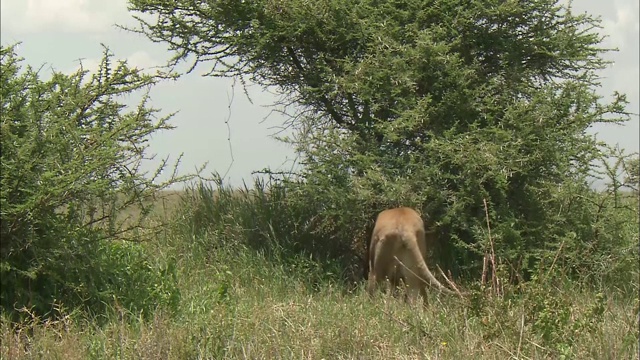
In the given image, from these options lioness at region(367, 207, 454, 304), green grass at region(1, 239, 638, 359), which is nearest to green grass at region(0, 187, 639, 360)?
green grass at region(1, 239, 638, 359)

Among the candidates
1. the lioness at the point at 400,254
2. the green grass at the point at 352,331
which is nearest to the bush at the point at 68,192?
the green grass at the point at 352,331

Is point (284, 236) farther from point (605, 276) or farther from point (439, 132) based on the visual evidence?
point (605, 276)

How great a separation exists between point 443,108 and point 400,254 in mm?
1923

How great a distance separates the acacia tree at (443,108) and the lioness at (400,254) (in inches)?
26.5

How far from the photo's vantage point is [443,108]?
9289 millimetres

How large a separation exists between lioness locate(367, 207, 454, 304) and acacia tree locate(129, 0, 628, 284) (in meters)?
0.67

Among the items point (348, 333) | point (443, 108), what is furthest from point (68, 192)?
point (443, 108)

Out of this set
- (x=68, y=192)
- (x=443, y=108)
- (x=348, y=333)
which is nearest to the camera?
(x=348, y=333)

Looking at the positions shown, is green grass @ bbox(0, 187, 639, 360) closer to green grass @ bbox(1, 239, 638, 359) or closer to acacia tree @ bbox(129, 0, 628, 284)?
green grass @ bbox(1, 239, 638, 359)

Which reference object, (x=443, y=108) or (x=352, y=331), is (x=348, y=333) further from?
(x=443, y=108)

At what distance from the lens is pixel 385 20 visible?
9.77 metres

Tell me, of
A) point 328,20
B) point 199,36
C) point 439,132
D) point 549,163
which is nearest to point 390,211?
point 439,132

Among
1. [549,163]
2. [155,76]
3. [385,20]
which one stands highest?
[385,20]

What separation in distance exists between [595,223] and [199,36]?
5.00m
